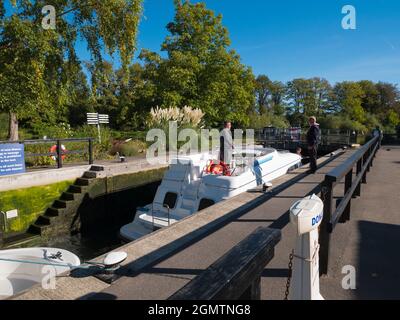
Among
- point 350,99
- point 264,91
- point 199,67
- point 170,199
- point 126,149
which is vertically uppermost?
point 264,91

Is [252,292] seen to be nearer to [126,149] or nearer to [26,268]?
[26,268]

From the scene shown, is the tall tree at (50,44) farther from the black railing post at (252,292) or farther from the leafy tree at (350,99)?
the leafy tree at (350,99)

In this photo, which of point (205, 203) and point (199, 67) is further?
point (199, 67)

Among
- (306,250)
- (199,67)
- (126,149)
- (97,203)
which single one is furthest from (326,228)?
(199,67)

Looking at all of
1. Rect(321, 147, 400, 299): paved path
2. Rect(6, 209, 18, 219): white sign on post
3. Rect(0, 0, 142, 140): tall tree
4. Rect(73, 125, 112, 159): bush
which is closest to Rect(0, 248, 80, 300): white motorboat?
Rect(6, 209, 18, 219): white sign on post

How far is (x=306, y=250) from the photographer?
2.46 meters

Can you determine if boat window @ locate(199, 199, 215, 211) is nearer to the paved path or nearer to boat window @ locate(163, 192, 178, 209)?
boat window @ locate(163, 192, 178, 209)

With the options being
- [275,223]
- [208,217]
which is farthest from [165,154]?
[275,223]

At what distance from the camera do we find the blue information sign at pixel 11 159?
9.33 m

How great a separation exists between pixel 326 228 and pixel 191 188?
16.9 feet

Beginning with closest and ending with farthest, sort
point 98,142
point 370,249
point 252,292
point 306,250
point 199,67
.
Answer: point 252,292 < point 306,250 < point 370,249 < point 98,142 < point 199,67

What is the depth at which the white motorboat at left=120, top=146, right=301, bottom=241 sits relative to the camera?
25.3ft

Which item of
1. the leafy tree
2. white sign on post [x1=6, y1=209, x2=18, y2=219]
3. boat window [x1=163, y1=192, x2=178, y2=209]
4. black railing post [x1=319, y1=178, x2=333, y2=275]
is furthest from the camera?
the leafy tree
